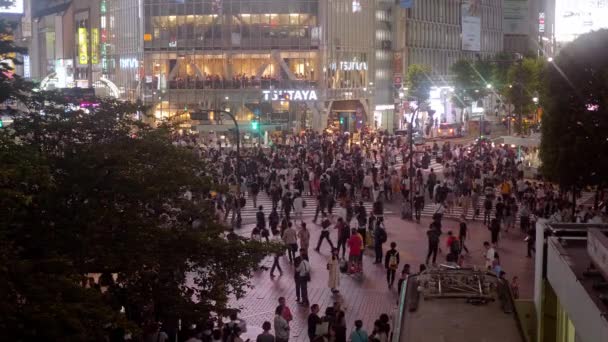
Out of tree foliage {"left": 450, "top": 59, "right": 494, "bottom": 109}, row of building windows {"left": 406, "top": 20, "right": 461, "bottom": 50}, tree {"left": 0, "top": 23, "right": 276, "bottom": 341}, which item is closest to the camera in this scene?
tree {"left": 0, "top": 23, "right": 276, "bottom": 341}

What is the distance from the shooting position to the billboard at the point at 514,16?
12200cm

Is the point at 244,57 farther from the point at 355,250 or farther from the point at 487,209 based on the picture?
the point at 355,250

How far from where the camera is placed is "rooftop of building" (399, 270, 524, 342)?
34.6 feet

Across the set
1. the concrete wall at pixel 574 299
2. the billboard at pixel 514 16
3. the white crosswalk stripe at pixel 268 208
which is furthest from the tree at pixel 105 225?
the billboard at pixel 514 16

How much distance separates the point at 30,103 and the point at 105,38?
7906cm

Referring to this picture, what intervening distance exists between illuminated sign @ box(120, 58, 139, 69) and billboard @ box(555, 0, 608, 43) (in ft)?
123

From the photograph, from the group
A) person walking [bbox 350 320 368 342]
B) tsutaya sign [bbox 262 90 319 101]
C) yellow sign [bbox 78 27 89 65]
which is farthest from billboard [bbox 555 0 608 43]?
person walking [bbox 350 320 368 342]

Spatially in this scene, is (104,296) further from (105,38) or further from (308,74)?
(105,38)

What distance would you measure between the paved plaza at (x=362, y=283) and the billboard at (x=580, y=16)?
51.5m

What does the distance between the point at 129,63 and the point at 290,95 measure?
17.7 meters

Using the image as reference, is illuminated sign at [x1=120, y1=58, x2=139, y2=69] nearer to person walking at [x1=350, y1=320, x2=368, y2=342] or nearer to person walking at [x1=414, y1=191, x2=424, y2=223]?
person walking at [x1=414, y1=191, x2=424, y2=223]

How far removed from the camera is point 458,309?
11344 millimetres

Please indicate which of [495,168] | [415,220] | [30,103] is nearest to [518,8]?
[495,168]

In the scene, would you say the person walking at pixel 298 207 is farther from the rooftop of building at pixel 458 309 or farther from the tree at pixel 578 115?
the rooftop of building at pixel 458 309
